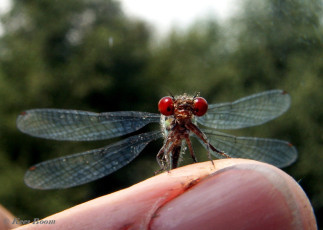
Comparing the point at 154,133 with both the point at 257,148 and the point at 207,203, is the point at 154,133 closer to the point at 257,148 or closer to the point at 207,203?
the point at 257,148

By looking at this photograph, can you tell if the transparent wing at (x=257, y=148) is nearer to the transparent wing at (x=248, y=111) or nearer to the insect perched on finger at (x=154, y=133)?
the insect perched on finger at (x=154, y=133)

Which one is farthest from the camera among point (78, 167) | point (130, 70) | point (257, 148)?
point (130, 70)

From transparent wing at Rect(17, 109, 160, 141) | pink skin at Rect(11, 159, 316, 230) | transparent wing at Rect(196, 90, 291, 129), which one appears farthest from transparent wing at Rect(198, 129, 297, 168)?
pink skin at Rect(11, 159, 316, 230)

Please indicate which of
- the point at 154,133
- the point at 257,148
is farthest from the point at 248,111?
the point at 154,133

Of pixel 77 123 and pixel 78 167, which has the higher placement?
pixel 77 123

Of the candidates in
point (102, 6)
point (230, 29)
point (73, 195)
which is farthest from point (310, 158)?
point (102, 6)

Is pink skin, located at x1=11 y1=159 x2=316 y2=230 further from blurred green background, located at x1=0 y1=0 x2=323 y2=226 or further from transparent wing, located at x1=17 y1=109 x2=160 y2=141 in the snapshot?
blurred green background, located at x1=0 y1=0 x2=323 y2=226

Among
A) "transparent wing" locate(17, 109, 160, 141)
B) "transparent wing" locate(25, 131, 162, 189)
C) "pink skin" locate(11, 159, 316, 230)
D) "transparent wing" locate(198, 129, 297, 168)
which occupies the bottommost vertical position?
"transparent wing" locate(198, 129, 297, 168)
